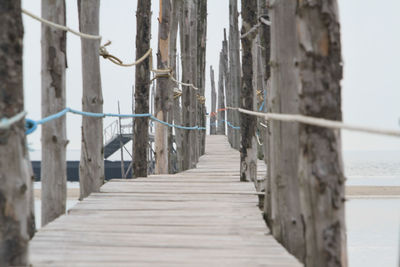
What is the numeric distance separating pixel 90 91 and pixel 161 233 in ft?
5.79

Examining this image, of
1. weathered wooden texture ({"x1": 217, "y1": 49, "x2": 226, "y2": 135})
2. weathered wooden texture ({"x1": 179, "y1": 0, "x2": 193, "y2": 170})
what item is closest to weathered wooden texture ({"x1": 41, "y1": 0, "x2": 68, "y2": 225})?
weathered wooden texture ({"x1": 179, "y1": 0, "x2": 193, "y2": 170})

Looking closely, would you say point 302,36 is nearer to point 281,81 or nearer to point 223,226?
point 281,81

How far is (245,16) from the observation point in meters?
5.10

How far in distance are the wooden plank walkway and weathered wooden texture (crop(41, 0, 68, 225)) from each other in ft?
0.76

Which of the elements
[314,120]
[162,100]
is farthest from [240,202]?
[162,100]

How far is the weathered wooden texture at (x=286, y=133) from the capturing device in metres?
2.73

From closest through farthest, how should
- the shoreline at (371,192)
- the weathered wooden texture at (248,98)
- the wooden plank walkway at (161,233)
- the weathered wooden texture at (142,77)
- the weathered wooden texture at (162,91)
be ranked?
the wooden plank walkway at (161,233) < the weathered wooden texture at (248,98) < the weathered wooden texture at (142,77) < the weathered wooden texture at (162,91) < the shoreline at (371,192)

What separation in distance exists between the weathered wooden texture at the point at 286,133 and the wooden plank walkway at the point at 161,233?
14 cm

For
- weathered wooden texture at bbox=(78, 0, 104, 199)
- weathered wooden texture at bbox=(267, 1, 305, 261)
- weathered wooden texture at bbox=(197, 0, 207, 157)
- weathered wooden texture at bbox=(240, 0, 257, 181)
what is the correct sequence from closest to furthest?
weathered wooden texture at bbox=(267, 1, 305, 261), weathered wooden texture at bbox=(78, 0, 104, 199), weathered wooden texture at bbox=(240, 0, 257, 181), weathered wooden texture at bbox=(197, 0, 207, 157)

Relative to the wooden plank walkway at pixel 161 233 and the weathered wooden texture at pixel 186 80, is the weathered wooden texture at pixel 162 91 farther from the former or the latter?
the wooden plank walkway at pixel 161 233

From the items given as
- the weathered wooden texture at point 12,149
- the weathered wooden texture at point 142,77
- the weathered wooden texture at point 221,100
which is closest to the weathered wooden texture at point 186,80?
the weathered wooden texture at point 142,77

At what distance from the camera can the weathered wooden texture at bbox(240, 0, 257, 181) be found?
16.5ft

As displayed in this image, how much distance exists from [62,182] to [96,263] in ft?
4.84

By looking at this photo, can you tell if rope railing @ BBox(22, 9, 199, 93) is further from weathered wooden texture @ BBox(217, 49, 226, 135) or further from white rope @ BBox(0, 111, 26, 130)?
weathered wooden texture @ BBox(217, 49, 226, 135)
